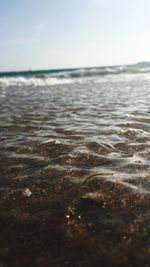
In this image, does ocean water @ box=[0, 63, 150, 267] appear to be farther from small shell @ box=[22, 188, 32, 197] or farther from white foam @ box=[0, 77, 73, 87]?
white foam @ box=[0, 77, 73, 87]

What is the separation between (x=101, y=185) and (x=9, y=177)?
947 mm

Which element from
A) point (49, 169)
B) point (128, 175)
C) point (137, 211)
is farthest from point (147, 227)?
point (49, 169)

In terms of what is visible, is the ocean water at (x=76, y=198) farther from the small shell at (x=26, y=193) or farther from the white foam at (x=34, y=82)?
the white foam at (x=34, y=82)

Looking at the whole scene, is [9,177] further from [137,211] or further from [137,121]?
[137,121]

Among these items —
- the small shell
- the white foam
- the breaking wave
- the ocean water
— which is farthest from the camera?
the breaking wave

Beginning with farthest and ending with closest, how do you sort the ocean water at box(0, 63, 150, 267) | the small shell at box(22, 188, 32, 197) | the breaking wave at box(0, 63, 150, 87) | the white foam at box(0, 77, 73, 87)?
the breaking wave at box(0, 63, 150, 87) < the white foam at box(0, 77, 73, 87) < the small shell at box(22, 188, 32, 197) < the ocean water at box(0, 63, 150, 267)

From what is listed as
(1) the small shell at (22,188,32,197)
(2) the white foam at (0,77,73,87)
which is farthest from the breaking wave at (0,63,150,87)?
(1) the small shell at (22,188,32,197)

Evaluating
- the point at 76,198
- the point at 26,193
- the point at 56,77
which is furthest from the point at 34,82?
the point at 76,198

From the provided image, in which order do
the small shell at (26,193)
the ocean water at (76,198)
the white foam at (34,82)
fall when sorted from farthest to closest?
1. the white foam at (34,82)
2. the small shell at (26,193)
3. the ocean water at (76,198)

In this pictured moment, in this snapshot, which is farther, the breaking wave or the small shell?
the breaking wave

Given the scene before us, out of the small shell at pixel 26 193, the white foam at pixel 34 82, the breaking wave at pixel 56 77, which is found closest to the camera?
the small shell at pixel 26 193

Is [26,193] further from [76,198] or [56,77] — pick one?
[56,77]

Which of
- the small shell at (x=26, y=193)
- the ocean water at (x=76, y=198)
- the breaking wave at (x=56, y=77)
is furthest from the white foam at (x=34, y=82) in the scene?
the small shell at (x=26, y=193)

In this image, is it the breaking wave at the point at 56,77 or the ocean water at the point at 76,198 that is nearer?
the ocean water at the point at 76,198
